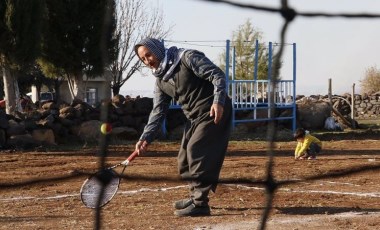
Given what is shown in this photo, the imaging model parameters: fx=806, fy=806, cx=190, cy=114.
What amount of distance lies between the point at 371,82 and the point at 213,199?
102 feet

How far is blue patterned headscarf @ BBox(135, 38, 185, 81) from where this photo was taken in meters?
4.99

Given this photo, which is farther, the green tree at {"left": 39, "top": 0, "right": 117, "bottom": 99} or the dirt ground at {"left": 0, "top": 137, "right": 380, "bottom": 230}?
the green tree at {"left": 39, "top": 0, "right": 117, "bottom": 99}

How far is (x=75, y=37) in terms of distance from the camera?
15.2 m

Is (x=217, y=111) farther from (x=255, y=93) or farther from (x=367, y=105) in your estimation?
(x=367, y=105)

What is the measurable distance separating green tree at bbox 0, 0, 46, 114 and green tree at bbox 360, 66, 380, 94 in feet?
74.4

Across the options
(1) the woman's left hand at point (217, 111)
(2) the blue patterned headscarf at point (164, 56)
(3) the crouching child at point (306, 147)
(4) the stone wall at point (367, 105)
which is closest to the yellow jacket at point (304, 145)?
(3) the crouching child at point (306, 147)

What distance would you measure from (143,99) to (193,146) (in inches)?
455

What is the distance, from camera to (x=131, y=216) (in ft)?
17.8

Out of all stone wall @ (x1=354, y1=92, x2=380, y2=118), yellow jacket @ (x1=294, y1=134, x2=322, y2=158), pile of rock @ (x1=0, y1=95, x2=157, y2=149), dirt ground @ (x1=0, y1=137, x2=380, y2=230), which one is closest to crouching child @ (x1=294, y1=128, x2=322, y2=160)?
yellow jacket @ (x1=294, y1=134, x2=322, y2=158)

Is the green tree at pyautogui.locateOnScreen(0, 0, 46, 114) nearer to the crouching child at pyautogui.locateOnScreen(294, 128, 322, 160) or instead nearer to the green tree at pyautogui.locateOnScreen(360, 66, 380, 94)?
the crouching child at pyautogui.locateOnScreen(294, 128, 322, 160)

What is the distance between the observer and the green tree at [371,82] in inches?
1407

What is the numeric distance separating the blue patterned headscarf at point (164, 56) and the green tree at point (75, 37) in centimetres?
753

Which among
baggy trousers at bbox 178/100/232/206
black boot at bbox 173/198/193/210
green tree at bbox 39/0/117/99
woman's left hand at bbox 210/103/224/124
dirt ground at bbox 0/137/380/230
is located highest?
green tree at bbox 39/0/117/99

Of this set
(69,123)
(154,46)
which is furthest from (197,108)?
(69,123)
